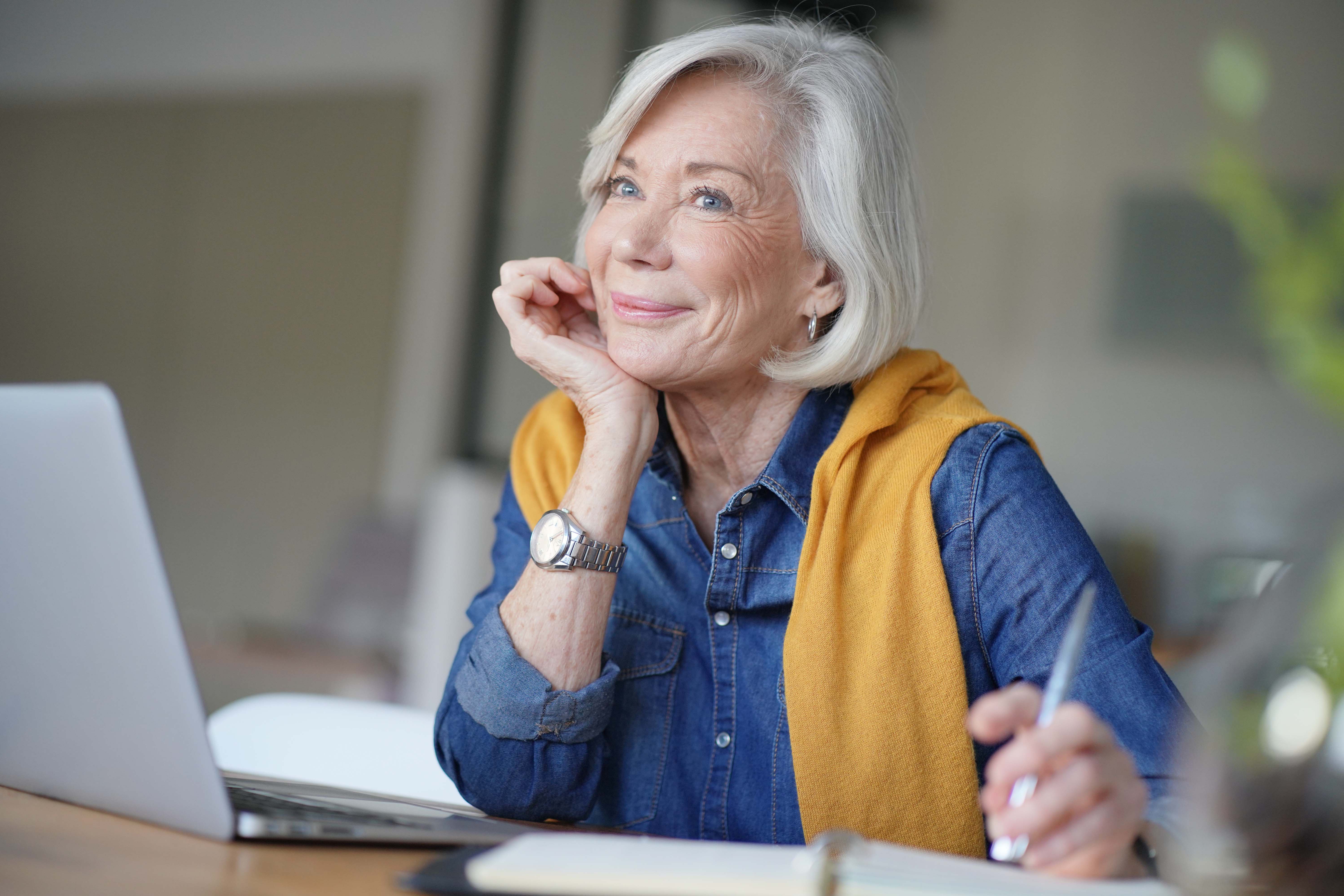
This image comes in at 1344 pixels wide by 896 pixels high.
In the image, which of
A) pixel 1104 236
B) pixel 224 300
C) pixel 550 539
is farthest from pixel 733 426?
pixel 224 300

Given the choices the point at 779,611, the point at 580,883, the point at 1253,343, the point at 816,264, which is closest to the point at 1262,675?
the point at 580,883

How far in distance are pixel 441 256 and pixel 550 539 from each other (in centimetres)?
362

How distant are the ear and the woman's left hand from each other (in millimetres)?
785

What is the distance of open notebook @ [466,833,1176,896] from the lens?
582 mm

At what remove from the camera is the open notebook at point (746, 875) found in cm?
58

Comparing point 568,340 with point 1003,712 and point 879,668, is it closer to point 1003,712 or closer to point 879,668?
point 879,668

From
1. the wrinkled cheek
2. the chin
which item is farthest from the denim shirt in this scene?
the wrinkled cheek

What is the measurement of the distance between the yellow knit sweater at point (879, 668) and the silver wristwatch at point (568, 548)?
0.65 ft

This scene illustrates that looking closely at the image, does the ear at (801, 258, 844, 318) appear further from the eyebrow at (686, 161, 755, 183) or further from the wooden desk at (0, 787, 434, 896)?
the wooden desk at (0, 787, 434, 896)

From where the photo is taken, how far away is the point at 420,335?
15.3 feet

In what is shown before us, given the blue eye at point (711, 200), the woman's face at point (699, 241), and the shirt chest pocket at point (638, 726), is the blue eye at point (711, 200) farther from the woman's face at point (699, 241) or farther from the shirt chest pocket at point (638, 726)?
the shirt chest pocket at point (638, 726)

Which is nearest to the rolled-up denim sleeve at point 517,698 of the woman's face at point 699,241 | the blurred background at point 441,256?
the woman's face at point 699,241

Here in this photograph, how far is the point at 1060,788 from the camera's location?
68cm

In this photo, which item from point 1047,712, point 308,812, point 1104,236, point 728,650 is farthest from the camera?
point 1104,236
